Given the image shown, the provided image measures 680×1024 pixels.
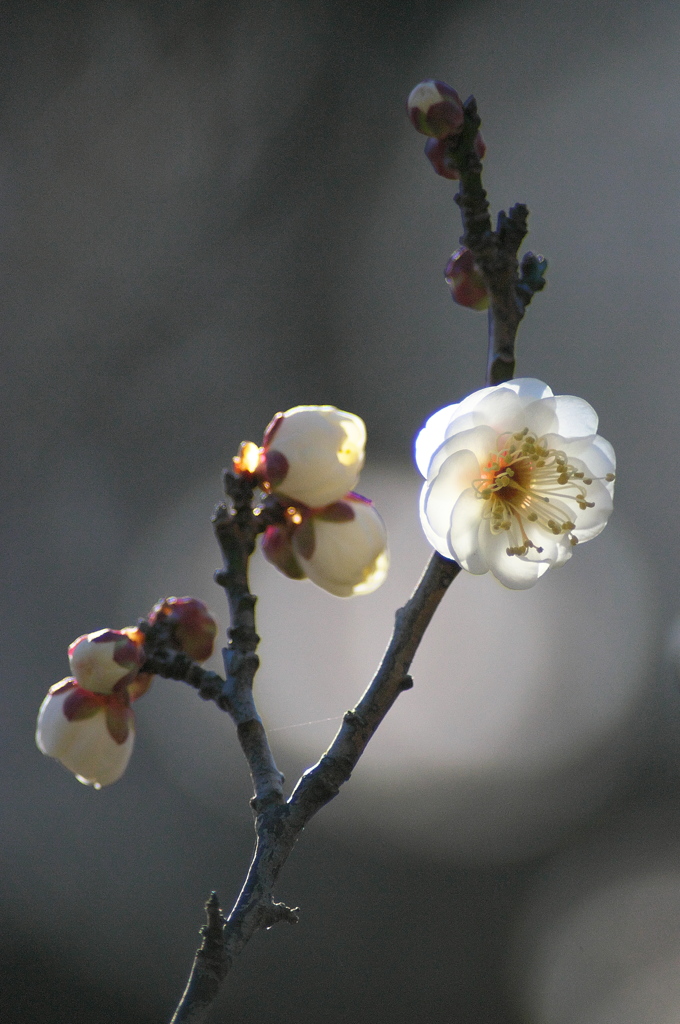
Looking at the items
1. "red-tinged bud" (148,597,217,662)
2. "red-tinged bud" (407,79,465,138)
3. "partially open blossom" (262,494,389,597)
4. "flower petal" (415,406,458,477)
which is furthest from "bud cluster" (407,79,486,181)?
"red-tinged bud" (148,597,217,662)

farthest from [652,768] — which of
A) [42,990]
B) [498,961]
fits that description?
[42,990]

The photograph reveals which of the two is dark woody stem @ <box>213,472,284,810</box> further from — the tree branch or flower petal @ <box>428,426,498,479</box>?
flower petal @ <box>428,426,498,479</box>

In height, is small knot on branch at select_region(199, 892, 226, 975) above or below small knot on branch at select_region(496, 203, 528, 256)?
below

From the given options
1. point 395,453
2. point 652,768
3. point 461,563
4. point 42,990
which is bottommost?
point 42,990

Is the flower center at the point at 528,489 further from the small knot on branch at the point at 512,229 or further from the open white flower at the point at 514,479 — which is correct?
the small knot on branch at the point at 512,229

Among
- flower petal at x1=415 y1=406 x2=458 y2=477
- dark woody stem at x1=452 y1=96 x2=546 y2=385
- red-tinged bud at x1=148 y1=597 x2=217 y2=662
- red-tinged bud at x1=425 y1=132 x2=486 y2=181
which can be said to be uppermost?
red-tinged bud at x1=425 y1=132 x2=486 y2=181

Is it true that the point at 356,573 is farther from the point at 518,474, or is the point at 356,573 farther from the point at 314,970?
the point at 314,970

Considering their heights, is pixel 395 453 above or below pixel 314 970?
above
